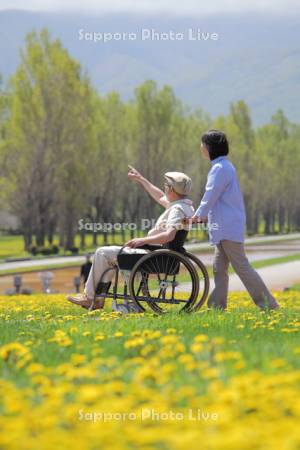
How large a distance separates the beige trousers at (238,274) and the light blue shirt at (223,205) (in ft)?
0.36

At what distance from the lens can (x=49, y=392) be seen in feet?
13.2

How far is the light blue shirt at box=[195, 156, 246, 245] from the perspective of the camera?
8.34m

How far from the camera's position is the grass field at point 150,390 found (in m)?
3.06

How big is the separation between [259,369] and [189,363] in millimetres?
391

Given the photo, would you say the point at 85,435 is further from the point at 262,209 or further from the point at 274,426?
the point at 262,209

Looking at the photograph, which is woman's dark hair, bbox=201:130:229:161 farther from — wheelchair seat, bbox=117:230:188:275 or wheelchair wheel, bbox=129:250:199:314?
wheelchair wheel, bbox=129:250:199:314

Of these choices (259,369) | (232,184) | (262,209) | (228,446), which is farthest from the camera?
(262,209)

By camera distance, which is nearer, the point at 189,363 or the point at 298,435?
the point at 298,435

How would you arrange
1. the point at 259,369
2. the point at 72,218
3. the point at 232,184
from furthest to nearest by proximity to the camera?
the point at 72,218 < the point at 232,184 < the point at 259,369

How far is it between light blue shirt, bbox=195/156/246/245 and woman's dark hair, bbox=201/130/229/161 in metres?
0.11

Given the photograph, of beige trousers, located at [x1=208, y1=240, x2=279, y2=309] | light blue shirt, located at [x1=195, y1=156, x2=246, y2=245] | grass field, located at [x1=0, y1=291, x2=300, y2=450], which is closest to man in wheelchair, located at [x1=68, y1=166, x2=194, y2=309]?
light blue shirt, located at [x1=195, y1=156, x2=246, y2=245]

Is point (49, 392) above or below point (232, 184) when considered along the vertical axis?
below

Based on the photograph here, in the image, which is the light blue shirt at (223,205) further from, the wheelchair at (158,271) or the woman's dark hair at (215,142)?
the wheelchair at (158,271)

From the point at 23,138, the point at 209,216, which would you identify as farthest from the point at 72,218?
the point at 209,216
